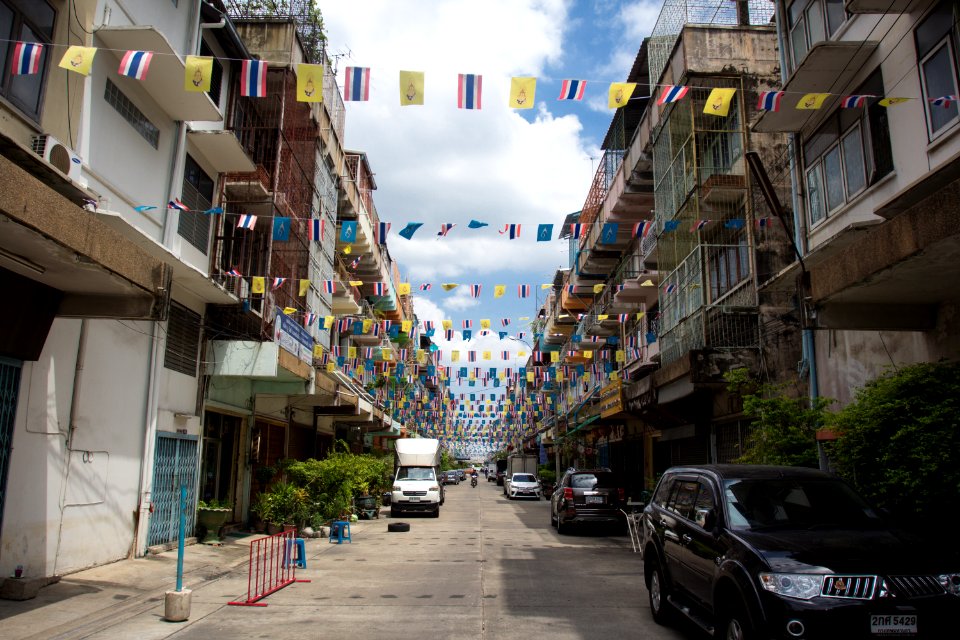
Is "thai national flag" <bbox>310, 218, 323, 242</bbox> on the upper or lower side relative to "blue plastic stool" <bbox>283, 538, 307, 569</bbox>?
upper

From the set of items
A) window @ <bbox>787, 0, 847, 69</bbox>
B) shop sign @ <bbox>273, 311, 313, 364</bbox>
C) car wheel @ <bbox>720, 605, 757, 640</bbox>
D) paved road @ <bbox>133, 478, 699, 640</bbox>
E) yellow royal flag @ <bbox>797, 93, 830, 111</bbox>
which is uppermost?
window @ <bbox>787, 0, 847, 69</bbox>

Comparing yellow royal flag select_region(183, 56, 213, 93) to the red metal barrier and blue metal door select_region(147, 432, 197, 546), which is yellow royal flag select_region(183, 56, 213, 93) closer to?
the red metal barrier

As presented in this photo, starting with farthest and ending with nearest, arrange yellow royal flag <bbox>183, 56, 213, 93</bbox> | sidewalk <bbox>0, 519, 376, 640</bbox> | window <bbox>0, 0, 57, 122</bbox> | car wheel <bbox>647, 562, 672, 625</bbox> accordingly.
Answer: yellow royal flag <bbox>183, 56, 213, 93</bbox>, window <bbox>0, 0, 57, 122</bbox>, car wheel <bbox>647, 562, 672, 625</bbox>, sidewalk <bbox>0, 519, 376, 640</bbox>

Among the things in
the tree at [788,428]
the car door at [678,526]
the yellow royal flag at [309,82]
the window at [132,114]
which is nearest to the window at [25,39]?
the window at [132,114]

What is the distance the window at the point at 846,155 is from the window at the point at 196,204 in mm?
12202

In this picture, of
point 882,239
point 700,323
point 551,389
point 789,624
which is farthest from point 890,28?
point 551,389

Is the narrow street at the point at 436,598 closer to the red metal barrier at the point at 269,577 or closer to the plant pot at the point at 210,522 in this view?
the red metal barrier at the point at 269,577

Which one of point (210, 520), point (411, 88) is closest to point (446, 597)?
point (411, 88)

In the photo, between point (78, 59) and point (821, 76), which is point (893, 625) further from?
point (78, 59)

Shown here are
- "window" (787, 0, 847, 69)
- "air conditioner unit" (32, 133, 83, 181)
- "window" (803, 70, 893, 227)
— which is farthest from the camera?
"window" (787, 0, 847, 69)

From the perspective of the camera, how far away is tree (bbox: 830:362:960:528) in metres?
7.10

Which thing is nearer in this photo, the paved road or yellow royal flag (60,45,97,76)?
the paved road

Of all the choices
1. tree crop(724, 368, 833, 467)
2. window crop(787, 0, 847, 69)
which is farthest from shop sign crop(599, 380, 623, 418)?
window crop(787, 0, 847, 69)

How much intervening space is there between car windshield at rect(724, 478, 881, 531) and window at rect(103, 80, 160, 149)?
36.8ft
